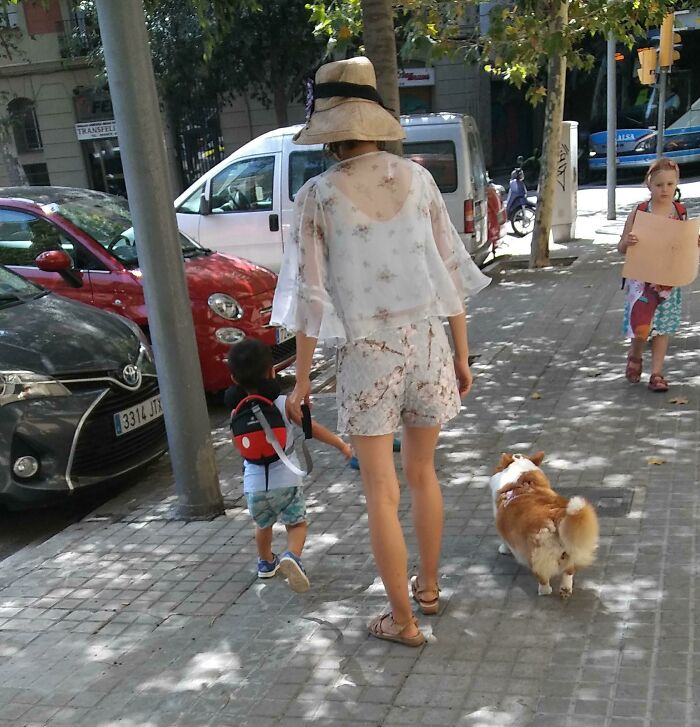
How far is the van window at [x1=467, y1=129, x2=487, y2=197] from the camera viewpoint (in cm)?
1191

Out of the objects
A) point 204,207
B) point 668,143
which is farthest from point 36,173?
point 204,207

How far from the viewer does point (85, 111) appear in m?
30.4

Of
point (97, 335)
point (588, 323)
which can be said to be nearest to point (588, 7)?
point (588, 323)

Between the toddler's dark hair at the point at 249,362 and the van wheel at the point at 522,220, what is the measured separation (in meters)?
12.8

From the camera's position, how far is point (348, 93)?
319cm

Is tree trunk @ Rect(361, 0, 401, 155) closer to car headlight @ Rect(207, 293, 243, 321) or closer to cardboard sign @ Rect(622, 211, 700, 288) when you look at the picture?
cardboard sign @ Rect(622, 211, 700, 288)

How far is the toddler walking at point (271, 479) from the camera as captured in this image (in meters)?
3.84

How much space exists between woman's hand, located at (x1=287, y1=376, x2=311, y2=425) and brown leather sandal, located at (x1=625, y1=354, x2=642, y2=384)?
395 cm

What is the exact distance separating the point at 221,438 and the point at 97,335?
140 cm

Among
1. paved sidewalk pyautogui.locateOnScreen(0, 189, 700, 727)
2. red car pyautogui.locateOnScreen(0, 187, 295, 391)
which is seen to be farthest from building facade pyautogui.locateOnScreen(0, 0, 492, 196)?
paved sidewalk pyautogui.locateOnScreen(0, 189, 700, 727)

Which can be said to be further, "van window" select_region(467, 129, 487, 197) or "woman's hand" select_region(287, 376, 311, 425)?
"van window" select_region(467, 129, 487, 197)

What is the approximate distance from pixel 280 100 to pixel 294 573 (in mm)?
23711

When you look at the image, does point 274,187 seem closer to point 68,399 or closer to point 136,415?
point 136,415

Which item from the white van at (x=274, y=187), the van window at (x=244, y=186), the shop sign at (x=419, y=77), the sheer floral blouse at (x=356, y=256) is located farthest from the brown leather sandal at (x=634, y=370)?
the shop sign at (x=419, y=77)
